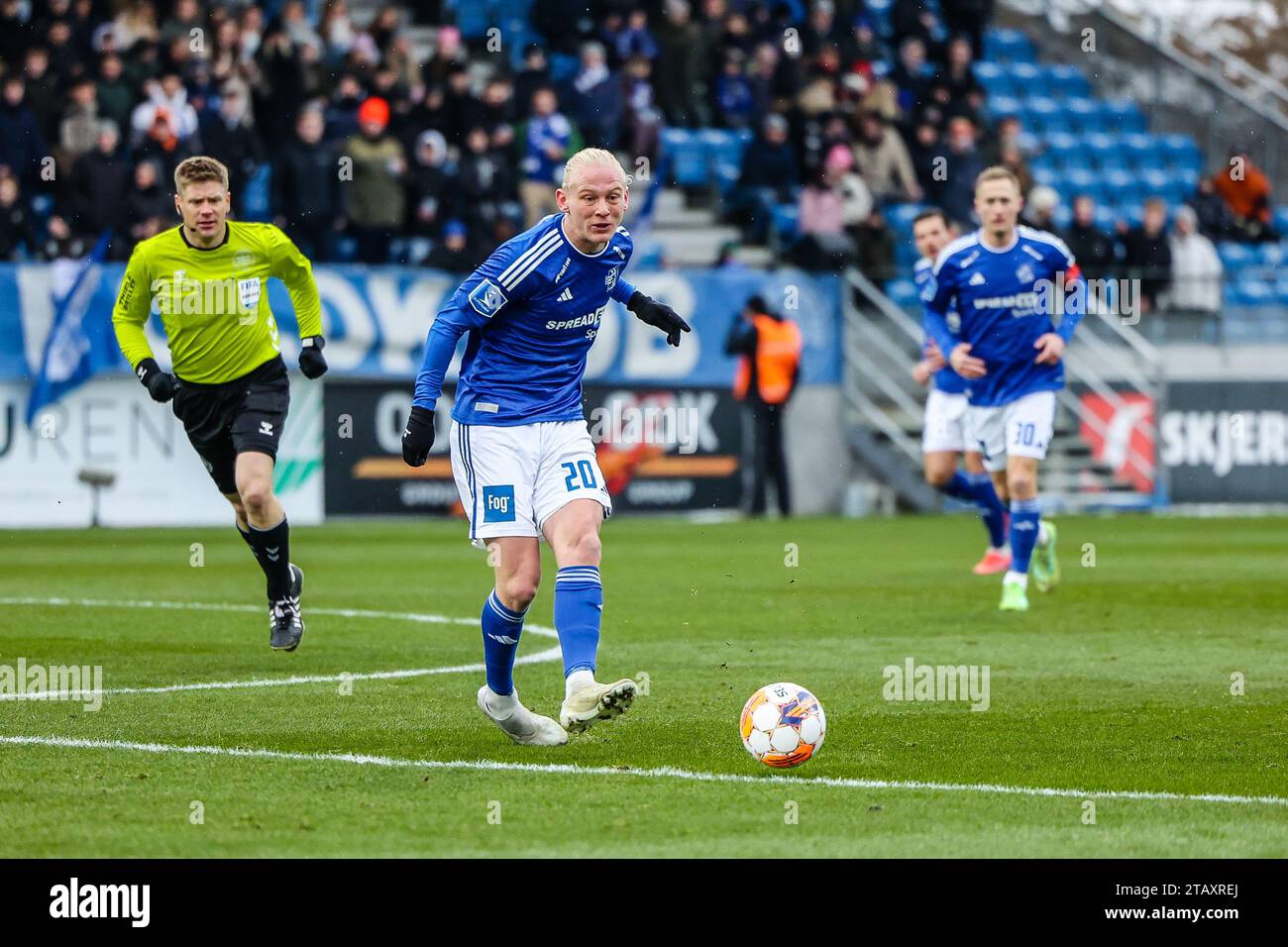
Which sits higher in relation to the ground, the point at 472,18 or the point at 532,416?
the point at 472,18

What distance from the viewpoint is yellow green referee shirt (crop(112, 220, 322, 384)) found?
10188 mm

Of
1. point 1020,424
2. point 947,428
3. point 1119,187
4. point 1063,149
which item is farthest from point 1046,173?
point 1020,424

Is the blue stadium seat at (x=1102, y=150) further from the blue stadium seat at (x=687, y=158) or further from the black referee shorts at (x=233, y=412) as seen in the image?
the black referee shorts at (x=233, y=412)

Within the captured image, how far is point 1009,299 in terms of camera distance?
1262cm

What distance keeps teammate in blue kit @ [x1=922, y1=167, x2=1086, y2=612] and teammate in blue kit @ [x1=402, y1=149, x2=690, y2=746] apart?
539cm

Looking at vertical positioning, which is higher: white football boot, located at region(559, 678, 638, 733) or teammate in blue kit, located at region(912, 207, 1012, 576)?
teammate in blue kit, located at region(912, 207, 1012, 576)

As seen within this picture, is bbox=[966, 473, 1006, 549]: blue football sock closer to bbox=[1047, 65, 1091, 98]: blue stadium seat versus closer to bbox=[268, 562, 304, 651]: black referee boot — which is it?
bbox=[268, 562, 304, 651]: black referee boot

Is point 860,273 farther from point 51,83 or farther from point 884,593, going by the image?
point 884,593

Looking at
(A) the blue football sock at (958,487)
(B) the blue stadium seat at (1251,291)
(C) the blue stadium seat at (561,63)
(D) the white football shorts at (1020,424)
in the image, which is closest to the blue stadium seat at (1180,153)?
(B) the blue stadium seat at (1251,291)

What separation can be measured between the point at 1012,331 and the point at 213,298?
496 centimetres

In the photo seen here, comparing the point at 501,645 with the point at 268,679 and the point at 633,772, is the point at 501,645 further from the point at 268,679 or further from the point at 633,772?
the point at 268,679

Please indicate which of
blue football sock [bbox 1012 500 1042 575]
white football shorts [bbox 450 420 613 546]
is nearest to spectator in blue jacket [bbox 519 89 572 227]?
blue football sock [bbox 1012 500 1042 575]

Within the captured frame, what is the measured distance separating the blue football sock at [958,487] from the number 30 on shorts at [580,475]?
7349mm

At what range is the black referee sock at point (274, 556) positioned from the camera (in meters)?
10.2
